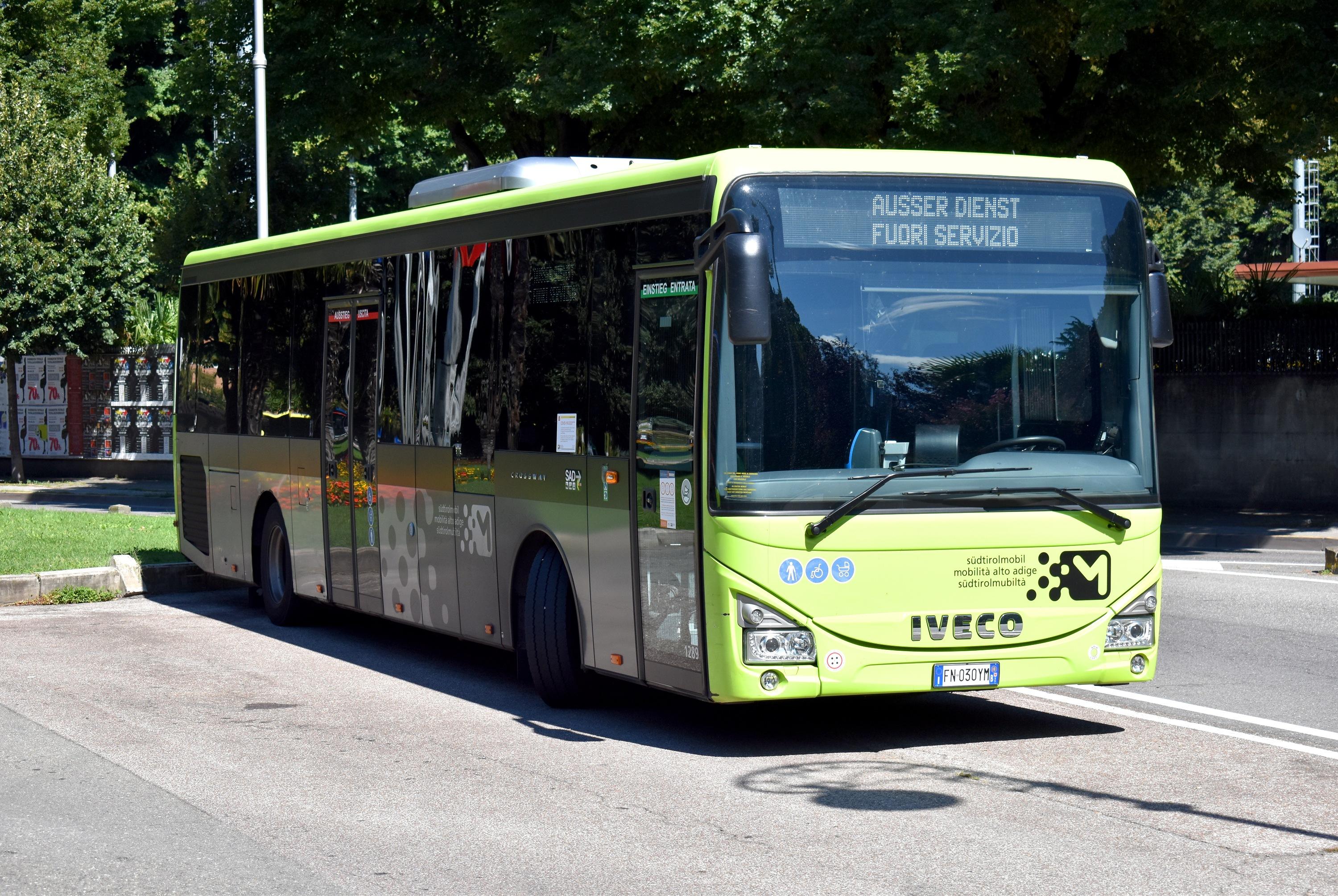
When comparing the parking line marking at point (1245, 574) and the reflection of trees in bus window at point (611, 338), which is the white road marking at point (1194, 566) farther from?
the reflection of trees in bus window at point (611, 338)

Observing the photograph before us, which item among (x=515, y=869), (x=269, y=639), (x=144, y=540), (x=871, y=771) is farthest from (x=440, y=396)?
(x=144, y=540)

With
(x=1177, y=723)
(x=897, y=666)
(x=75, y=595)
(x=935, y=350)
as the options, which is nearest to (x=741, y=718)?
(x=897, y=666)

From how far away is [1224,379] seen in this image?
82.8 ft

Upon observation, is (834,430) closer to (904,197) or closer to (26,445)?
(904,197)

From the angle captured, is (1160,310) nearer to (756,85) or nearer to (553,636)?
(553,636)

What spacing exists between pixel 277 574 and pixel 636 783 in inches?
282

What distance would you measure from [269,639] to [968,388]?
22.8 feet

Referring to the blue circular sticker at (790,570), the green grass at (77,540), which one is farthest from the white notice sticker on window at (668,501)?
the green grass at (77,540)

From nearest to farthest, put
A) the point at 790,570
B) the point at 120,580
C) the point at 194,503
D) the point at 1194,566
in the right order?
the point at 790,570, the point at 120,580, the point at 194,503, the point at 1194,566

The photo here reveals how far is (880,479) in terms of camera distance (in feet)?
27.3

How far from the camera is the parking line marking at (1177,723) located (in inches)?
338

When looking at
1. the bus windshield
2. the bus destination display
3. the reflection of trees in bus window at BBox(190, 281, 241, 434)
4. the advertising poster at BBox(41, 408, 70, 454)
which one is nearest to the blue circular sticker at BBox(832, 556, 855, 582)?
the bus windshield

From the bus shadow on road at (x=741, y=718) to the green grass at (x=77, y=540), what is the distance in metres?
5.72

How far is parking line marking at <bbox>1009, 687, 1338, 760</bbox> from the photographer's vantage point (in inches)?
338
